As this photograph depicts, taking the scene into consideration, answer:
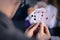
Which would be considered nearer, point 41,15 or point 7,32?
point 7,32

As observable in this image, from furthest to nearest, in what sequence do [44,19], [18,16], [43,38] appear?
[44,19] → [18,16] → [43,38]

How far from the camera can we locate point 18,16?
72.3 inches

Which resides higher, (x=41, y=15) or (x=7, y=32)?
(x=7, y=32)

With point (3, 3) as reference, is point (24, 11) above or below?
below

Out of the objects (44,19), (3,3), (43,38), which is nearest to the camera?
(3,3)

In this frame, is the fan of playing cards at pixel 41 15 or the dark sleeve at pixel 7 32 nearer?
the dark sleeve at pixel 7 32

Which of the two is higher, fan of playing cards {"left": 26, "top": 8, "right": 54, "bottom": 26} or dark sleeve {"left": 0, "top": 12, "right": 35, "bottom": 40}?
dark sleeve {"left": 0, "top": 12, "right": 35, "bottom": 40}

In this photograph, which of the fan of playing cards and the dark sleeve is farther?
the fan of playing cards

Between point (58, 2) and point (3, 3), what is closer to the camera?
point (3, 3)

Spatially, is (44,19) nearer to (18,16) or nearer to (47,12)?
(47,12)

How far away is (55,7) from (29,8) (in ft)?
0.99

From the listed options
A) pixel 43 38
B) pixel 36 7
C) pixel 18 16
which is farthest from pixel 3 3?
pixel 36 7

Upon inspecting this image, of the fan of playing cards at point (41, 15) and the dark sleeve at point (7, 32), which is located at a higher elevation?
the dark sleeve at point (7, 32)

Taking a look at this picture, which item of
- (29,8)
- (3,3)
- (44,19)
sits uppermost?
(3,3)
